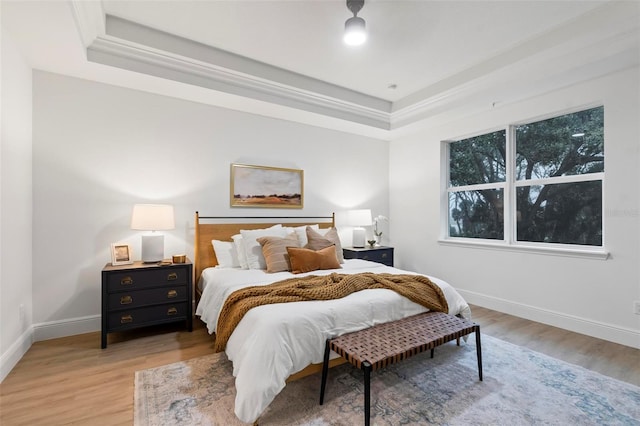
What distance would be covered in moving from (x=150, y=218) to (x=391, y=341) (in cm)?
242

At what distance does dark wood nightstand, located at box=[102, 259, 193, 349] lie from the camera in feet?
8.94

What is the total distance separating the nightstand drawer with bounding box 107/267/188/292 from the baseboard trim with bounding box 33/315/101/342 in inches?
25.5

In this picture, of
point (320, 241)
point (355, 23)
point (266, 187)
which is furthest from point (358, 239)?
point (355, 23)

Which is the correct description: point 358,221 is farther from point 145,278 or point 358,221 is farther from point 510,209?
point 145,278

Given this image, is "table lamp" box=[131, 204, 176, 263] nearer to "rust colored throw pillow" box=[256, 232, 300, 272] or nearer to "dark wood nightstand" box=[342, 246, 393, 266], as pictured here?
"rust colored throw pillow" box=[256, 232, 300, 272]

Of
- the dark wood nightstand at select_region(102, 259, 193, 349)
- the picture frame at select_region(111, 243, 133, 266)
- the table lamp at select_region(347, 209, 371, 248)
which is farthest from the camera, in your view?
the table lamp at select_region(347, 209, 371, 248)

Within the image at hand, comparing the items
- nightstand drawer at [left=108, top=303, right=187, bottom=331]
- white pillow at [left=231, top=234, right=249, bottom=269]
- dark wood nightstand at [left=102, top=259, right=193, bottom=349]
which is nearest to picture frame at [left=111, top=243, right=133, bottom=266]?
dark wood nightstand at [left=102, top=259, right=193, bottom=349]

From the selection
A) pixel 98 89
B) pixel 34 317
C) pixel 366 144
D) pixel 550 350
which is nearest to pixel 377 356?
pixel 550 350

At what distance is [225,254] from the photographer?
134 inches

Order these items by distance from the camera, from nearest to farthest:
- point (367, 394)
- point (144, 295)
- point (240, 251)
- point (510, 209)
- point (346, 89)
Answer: point (367, 394) → point (144, 295) → point (240, 251) → point (510, 209) → point (346, 89)

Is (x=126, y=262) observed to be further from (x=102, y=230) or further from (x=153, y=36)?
(x=153, y=36)

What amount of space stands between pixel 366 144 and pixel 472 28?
243 centimetres

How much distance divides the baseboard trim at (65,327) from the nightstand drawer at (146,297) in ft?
1.87

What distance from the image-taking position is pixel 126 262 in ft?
10.0
